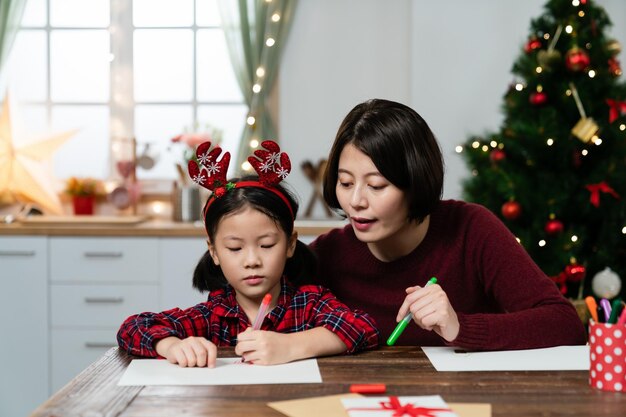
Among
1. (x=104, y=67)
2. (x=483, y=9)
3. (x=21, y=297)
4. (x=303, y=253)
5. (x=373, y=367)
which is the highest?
(x=483, y=9)

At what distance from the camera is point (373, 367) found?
55.7 inches

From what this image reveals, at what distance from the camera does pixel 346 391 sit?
1.25 m

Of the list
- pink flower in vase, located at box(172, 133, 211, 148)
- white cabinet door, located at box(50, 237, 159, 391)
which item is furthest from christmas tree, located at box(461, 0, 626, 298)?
white cabinet door, located at box(50, 237, 159, 391)

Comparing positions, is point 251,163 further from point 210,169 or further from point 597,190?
point 597,190

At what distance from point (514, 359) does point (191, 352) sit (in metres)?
0.55

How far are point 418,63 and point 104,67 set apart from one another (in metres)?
1.58

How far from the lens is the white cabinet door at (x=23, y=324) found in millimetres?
3773

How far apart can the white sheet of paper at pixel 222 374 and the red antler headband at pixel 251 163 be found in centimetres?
34

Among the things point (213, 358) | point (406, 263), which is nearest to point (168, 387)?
point (213, 358)

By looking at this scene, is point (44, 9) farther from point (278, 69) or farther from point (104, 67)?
point (278, 69)

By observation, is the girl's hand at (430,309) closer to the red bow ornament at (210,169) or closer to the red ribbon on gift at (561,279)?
the red bow ornament at (210,169)

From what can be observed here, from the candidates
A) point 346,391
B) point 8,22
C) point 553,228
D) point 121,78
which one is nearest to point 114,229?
point 121,78

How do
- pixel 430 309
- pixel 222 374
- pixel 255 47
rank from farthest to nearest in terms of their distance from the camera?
pixel 255 47, pixel 430 309, pixel 222 374

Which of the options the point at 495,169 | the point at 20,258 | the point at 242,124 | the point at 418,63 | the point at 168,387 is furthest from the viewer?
the point at 242,124
